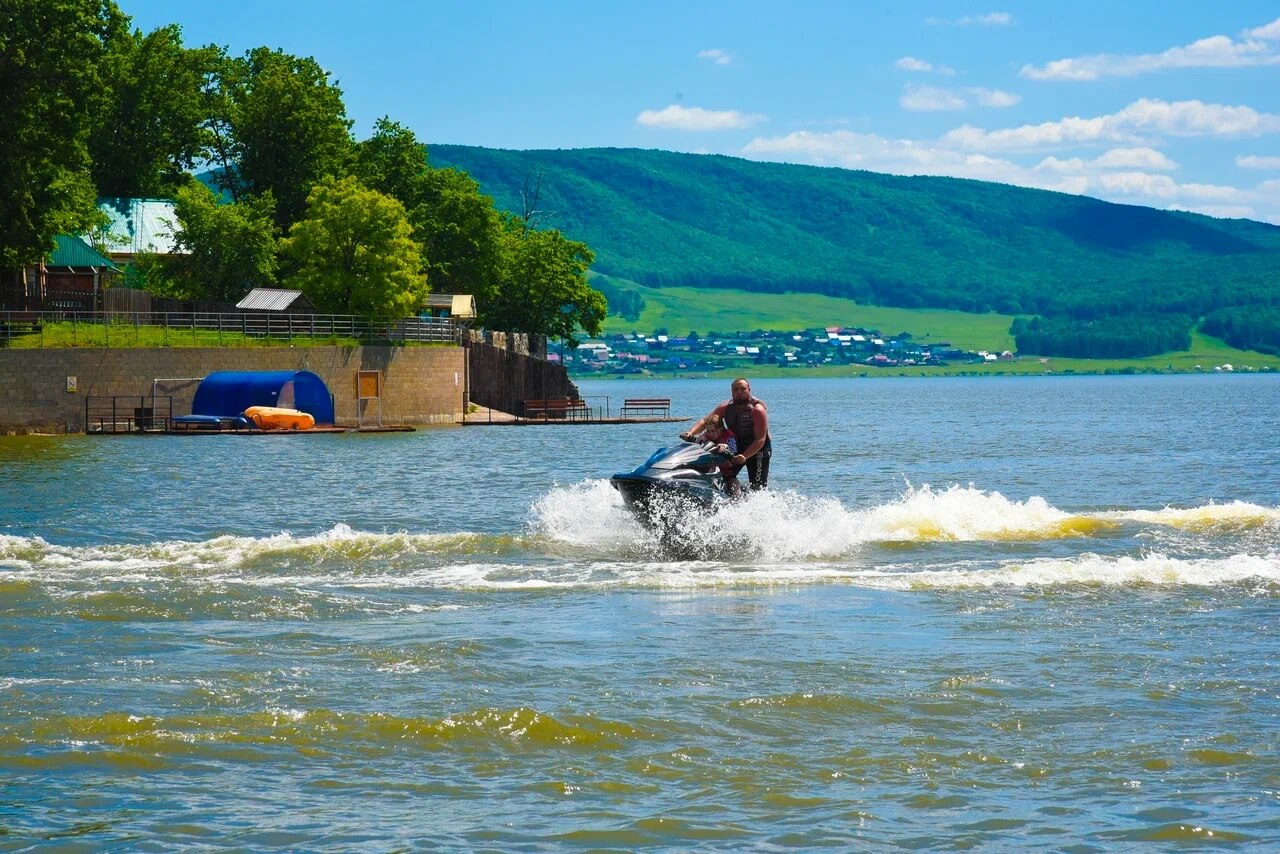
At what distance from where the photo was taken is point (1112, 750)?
10547mm

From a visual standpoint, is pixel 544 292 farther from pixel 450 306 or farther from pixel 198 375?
pixel 198 375

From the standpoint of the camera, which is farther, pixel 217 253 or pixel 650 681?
A: pixel 217 253

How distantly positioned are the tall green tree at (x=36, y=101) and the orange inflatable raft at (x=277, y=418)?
38.3 feet

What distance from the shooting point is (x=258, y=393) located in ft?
208

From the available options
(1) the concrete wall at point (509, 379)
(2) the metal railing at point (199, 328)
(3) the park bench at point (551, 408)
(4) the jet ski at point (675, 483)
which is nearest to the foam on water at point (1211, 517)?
(4) the jet ski at point (675, 483)

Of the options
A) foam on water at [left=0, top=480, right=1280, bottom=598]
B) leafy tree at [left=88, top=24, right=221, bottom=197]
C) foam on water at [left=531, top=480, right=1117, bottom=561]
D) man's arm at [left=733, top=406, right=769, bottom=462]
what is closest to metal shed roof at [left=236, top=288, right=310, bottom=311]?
leafy tree at [left=88, top=24, right=221, bottom=197]

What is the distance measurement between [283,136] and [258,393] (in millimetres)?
30035

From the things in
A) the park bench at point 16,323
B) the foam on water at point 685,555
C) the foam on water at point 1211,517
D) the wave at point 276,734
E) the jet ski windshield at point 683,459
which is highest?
the park bench at point 16,323

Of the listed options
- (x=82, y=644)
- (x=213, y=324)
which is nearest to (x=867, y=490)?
(x=82, y=644)

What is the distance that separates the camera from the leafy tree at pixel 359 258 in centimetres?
7500

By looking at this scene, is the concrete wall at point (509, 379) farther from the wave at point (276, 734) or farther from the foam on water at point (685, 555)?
the wave at point (276, 734)

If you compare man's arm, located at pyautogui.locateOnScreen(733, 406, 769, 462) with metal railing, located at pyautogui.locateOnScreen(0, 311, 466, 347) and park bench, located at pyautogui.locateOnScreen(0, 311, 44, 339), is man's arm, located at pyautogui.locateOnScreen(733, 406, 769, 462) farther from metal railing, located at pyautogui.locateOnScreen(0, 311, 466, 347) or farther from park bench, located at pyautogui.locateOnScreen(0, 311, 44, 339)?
park bench, located at pyautogui.locateOnScreen(0, 311, 44, 339)

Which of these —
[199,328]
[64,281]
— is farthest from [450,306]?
[64,281]

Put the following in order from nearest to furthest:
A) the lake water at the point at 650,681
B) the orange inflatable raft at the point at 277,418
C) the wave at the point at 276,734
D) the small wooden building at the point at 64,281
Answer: the lake water at the point at 650,681, the wave at the point at 276,734, the orange inflatable raft at the point at 277,418, the small wooden building at the point at 64,281
